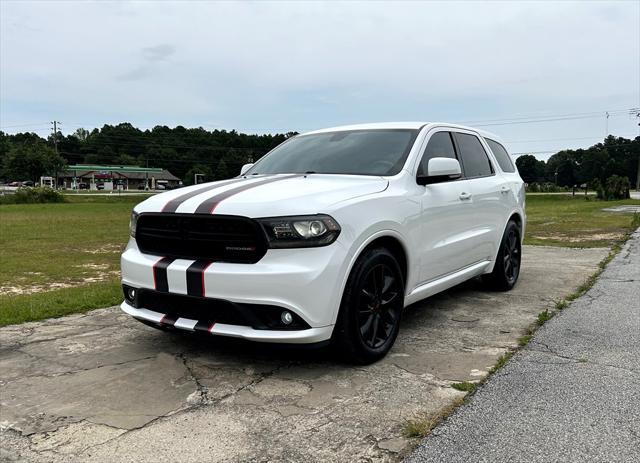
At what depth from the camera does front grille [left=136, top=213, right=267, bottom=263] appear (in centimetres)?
333

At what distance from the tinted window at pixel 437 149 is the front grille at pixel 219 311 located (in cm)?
186

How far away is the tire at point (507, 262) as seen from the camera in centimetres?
610

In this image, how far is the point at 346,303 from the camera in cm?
347

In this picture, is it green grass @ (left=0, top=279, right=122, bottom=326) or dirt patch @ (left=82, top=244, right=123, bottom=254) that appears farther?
dirt patch @ (left=82, top=244, right=123, bottom=254)

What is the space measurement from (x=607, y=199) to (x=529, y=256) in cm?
3430

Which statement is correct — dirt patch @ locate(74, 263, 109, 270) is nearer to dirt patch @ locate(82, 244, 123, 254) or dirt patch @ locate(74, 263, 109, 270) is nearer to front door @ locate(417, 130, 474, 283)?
dirt patch @ locate(82, 244, 123, 254)

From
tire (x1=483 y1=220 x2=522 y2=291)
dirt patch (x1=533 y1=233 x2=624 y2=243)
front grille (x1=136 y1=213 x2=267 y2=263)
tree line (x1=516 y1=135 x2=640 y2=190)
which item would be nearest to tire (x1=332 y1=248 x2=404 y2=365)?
front grille (x1=136 y1=213 x2=267 y2=263)

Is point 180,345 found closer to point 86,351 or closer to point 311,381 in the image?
point 86,351

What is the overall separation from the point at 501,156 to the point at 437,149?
2092 millimetres

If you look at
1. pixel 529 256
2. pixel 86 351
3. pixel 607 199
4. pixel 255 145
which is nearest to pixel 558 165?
pixel 255 145

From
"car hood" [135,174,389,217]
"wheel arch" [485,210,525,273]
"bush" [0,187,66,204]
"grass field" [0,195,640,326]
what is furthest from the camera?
"bush" [0,187,66,204]

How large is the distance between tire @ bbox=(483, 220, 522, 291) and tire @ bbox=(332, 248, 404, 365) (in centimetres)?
250

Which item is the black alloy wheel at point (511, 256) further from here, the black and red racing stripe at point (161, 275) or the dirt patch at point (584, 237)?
the dirt patch at point (584, 237)

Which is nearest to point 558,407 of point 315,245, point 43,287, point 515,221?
point 315,245
